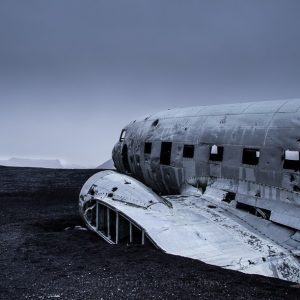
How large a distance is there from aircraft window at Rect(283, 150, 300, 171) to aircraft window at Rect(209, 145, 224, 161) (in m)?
2.58

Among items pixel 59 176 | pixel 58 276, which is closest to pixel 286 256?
pixel 58 276

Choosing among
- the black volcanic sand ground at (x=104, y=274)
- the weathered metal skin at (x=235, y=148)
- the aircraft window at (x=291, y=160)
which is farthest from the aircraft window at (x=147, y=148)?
the aircraft window at (x=291, y=160)

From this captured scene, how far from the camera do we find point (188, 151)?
48.0 feet

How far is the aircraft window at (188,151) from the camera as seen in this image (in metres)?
14.4

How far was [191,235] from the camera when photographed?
31.4 ft

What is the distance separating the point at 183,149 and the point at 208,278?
7.78 m

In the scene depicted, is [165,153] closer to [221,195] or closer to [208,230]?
[221,195]

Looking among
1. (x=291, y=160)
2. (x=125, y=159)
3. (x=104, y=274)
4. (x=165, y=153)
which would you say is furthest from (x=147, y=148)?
(x=104, y=274)

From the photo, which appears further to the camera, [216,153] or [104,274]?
[216,153]

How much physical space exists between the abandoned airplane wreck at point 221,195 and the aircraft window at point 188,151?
0.04 metres

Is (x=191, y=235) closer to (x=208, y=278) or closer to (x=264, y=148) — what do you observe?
(x=208, y=278)

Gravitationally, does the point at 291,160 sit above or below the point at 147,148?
below

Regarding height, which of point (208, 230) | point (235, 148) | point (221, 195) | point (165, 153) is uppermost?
point (235, 148)

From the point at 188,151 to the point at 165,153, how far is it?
5.33 ft
